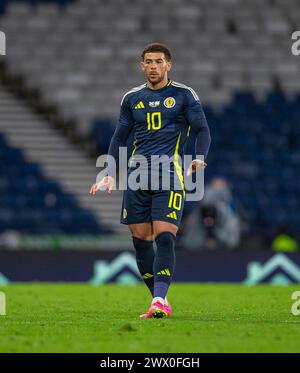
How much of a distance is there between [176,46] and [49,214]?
5.88 m

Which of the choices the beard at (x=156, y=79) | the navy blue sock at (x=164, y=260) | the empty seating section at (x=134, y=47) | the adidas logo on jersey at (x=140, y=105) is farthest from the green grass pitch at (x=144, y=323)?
the empty seating section at (x=134, y=47)

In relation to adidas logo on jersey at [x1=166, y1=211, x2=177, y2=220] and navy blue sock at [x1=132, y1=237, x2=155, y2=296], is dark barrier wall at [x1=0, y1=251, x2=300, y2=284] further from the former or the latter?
adidas logo on jersey at [x1=166, y1=211, x2=177, y2=220]

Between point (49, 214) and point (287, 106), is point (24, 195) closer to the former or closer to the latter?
point (49, 214)

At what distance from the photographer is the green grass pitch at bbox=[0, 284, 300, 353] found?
20.6 feet

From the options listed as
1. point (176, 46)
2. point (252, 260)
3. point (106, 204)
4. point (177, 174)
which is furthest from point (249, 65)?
point (177, 174)

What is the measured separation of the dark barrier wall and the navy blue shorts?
21.4 feet

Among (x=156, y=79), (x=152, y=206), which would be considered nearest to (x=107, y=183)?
(x=152, y=206)

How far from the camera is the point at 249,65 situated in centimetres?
2248

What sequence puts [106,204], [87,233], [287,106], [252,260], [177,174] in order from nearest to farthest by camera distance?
[177,174] < [252,260] < [87,233] < [106,204] < [287,106]

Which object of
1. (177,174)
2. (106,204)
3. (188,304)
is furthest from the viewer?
(106,204)

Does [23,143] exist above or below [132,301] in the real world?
above

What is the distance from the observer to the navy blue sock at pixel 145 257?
8625mm

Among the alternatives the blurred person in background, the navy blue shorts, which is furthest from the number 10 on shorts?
the blurred person in background

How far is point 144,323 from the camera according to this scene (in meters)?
7.66
